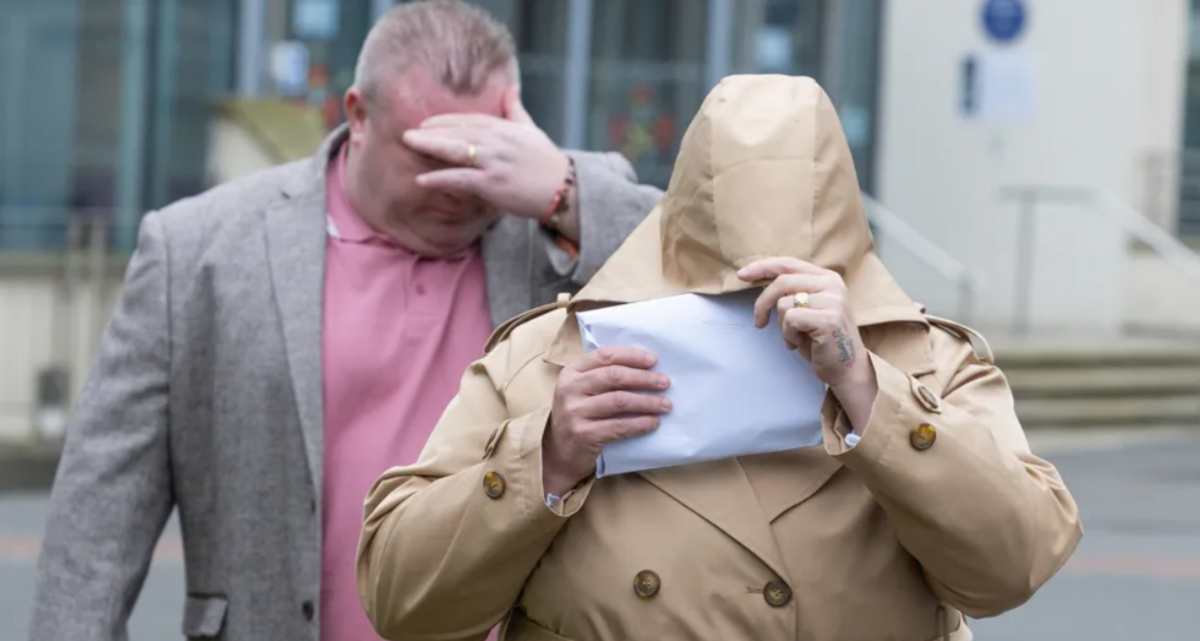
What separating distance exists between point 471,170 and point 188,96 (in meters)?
12.0

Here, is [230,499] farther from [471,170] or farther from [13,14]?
[13,14]

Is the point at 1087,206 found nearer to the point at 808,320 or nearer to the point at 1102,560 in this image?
the point at 1102,560

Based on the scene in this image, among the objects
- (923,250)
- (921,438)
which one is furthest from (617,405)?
(923,250)

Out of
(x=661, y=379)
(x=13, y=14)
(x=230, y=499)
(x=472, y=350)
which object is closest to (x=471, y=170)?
(x=472, y=350)

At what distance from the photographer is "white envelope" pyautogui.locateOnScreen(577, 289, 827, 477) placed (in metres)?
2.45

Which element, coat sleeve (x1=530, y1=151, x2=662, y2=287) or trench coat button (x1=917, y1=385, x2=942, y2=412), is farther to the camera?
coat sleeve (x1=530, y1=151, x2=662, y2=287)

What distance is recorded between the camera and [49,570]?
133 inches

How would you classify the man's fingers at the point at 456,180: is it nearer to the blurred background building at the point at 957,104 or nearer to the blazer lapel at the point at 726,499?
the blazer lapel at the point at 726,499

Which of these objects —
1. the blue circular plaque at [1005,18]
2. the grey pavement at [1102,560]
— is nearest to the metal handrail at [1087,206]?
the blue circular plaque at [1005,18]

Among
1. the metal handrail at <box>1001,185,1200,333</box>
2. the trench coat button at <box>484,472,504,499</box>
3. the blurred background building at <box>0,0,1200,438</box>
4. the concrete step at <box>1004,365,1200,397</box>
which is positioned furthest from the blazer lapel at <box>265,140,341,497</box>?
the metal handrail at <box>1001,185,1200,333</box>

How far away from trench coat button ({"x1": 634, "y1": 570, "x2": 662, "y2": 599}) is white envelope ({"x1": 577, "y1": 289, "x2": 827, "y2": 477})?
12cm

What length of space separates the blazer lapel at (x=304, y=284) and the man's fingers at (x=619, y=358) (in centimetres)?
97

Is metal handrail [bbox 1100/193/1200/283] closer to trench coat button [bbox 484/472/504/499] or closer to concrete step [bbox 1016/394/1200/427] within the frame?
concrete step [bbox 1016/394/1200/427]

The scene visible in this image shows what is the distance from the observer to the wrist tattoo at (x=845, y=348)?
233 centimetres
